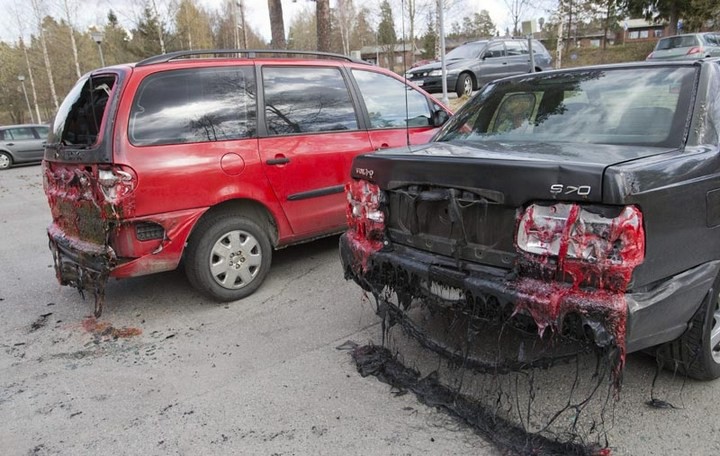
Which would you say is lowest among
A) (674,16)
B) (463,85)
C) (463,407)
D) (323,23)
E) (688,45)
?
(463,407)

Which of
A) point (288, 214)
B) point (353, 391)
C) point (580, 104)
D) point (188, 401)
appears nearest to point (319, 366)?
point (353, 391)

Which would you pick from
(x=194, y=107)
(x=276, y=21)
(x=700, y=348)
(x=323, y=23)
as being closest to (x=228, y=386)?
(x=194, y=107)

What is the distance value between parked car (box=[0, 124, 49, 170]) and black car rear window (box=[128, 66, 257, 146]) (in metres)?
18.6

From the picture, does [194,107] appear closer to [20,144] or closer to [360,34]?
[20,144]

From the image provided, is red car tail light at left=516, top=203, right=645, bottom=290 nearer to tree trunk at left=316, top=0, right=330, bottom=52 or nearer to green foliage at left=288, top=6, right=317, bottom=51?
tree trunk at left=316, top=0, right=330, bottom=52

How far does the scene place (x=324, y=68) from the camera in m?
5.10

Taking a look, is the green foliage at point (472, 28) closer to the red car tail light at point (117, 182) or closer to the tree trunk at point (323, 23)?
the tree trunk at point (323, 23)

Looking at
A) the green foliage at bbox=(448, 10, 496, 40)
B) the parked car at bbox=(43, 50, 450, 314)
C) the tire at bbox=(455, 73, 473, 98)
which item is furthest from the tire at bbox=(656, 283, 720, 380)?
the green foliage at bbox=(448, 10, 496, 40)

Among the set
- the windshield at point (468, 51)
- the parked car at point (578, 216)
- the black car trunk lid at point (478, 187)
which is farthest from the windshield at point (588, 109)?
the windshield at point (468, 51)

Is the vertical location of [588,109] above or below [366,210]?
above

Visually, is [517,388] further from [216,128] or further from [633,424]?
[216,128]

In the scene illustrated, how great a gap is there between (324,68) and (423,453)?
3.72 metres

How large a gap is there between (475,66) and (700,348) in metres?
13.9

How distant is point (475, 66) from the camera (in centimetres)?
1545
